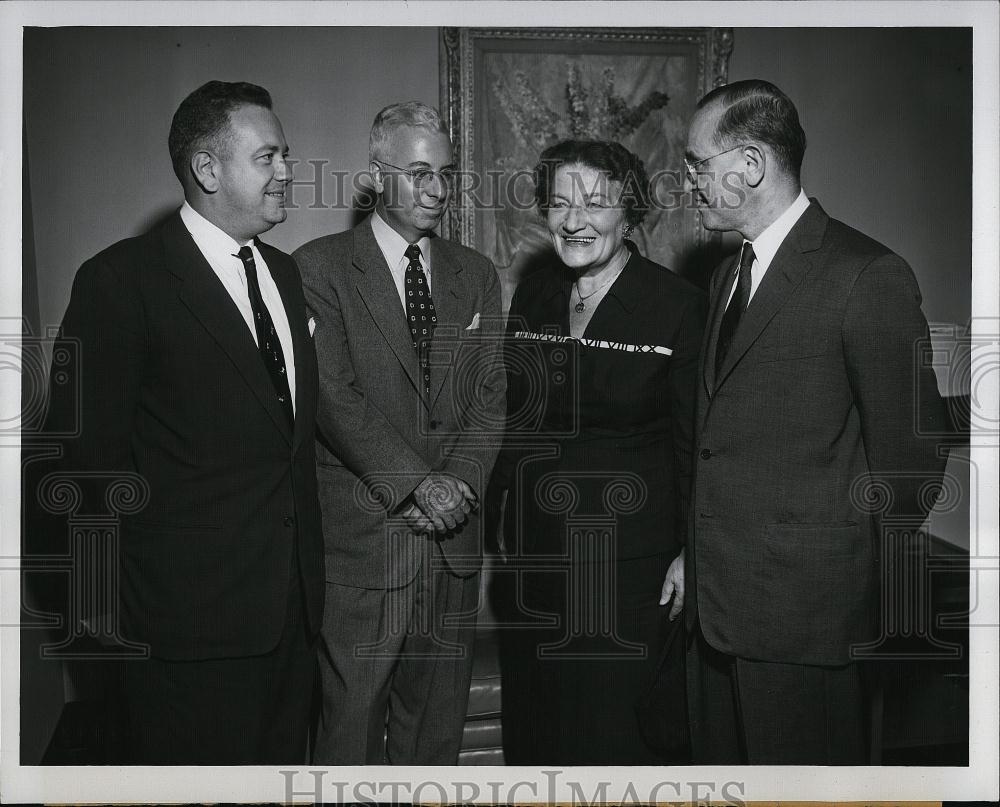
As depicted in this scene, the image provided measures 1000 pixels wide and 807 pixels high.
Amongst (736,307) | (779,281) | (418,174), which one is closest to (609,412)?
(736,307)

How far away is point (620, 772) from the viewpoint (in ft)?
9.82

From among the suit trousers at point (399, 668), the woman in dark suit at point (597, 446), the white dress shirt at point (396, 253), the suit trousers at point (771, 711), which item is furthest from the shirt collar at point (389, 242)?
the suit trousers at point (771, 711)

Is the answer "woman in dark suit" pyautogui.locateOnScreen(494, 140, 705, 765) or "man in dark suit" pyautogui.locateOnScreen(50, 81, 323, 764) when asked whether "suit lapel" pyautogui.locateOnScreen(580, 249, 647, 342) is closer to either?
"woman in dark suit" pyautogui.locateOnScreen(494, 140, 705, 765)

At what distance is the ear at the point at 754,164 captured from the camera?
2.80 meters

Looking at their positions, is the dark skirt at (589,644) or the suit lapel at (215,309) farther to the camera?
the dark skirt at (589,644)

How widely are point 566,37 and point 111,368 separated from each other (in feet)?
4.85

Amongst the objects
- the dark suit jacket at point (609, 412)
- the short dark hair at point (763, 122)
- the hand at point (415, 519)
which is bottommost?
the hand at point (415, 519)

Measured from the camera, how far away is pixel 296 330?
2857mm

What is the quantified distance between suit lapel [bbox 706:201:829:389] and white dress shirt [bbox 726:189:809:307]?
2 cm

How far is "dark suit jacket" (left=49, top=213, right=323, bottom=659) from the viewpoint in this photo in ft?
8.98

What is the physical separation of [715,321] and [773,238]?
0.83ft

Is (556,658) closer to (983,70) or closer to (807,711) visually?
(807,711)

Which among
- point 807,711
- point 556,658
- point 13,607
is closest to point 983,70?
point 807,711

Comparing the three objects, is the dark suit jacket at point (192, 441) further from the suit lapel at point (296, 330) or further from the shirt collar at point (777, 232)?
the shirt collar at point (777, 232)
